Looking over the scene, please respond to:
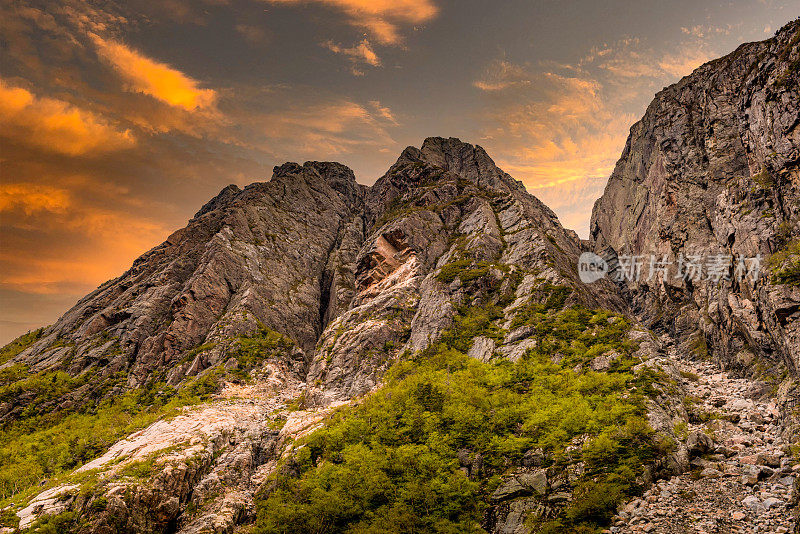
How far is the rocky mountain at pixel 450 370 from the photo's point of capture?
3133 cm

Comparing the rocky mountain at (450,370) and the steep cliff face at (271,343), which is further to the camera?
the steep cliff face at (271,343)

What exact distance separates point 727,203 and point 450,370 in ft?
157

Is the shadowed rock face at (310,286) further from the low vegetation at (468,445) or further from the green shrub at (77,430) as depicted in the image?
the low vegetation at (468,445)

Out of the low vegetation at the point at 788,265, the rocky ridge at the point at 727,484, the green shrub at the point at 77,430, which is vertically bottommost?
the rocky ridge at the point at 727,484

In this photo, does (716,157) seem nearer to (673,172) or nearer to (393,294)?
(673,172)

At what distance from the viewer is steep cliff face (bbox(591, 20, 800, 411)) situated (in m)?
44.1

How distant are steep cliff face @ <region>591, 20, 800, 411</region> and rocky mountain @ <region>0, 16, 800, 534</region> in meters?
0.47

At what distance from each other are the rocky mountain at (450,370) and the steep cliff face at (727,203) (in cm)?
47

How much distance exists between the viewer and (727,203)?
5738 centimetres

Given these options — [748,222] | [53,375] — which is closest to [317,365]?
[53,375]

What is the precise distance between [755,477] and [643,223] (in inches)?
3483

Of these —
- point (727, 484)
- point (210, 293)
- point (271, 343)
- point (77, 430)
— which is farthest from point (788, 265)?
point (210, 293)

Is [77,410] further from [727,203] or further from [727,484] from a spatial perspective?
[727,203]

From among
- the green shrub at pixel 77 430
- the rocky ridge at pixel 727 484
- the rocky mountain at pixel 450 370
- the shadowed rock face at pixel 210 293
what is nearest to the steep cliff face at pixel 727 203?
the rocky mountain at pixel 450 370
